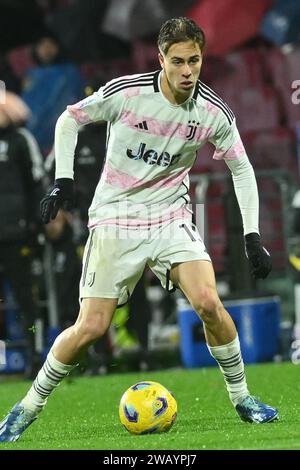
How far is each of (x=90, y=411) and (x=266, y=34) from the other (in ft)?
22.6

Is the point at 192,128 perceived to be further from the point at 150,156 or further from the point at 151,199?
the point at 151,199

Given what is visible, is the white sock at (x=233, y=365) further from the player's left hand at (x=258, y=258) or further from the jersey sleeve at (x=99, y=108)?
the jersey sleeve at (x=99, y=108)

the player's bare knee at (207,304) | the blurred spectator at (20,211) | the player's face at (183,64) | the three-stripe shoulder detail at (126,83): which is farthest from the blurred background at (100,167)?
the player's bare knee at (207,304)

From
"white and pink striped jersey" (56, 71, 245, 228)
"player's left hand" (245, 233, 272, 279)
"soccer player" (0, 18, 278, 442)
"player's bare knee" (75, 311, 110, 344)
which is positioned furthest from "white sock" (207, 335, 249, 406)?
"white and pink striped jersey" (56, 71, 245, 228)

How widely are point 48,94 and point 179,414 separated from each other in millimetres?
6969

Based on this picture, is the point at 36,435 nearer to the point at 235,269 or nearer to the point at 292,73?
the point at 235,269

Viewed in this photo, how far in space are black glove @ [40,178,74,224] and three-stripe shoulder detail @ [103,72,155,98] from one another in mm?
549

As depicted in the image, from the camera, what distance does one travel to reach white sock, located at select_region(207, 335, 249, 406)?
308 inches

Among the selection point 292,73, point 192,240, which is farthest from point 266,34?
point 192,240

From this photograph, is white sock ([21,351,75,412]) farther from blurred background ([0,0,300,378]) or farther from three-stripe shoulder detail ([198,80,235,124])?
blurred background ([0,0,300,378])

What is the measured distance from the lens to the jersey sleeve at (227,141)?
7852 mm

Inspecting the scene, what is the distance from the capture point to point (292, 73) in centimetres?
1476

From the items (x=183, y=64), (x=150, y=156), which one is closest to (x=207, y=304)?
(x=150, y=156)

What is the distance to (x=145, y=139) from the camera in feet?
25.5
